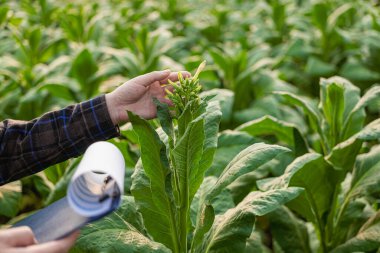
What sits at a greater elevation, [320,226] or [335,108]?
[335,108]

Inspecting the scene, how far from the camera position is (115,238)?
1666 mm

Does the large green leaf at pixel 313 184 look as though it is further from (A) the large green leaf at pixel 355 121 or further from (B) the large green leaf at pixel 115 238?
(B) the large green leaf at pixel 115 238

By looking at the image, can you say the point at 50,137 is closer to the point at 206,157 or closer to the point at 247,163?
the point at 206,157

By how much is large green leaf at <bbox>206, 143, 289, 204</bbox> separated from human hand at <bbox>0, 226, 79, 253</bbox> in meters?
0.54

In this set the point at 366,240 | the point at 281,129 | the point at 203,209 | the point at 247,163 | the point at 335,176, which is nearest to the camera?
the point at 247,163

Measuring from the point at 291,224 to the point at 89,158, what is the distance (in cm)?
126

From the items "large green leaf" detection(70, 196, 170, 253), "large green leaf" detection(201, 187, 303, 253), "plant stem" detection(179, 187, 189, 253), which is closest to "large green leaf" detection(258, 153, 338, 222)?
"large green leaf" detection(201, 187, 303, 253)

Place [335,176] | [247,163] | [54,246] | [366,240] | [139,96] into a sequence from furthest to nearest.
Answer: [335,176] → [366,240] → [139,96] → [247,163] → [54,246]

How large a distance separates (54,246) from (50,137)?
31.2 inches

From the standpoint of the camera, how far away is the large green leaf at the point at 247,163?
163 cm

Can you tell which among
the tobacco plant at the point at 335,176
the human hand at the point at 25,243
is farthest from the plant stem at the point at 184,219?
the human hand at the point at 25,243

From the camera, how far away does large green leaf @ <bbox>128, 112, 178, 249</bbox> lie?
1585 mm

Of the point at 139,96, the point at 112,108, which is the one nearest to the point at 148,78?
the point at 139,96

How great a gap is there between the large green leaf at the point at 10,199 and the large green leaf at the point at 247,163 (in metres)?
1.06
